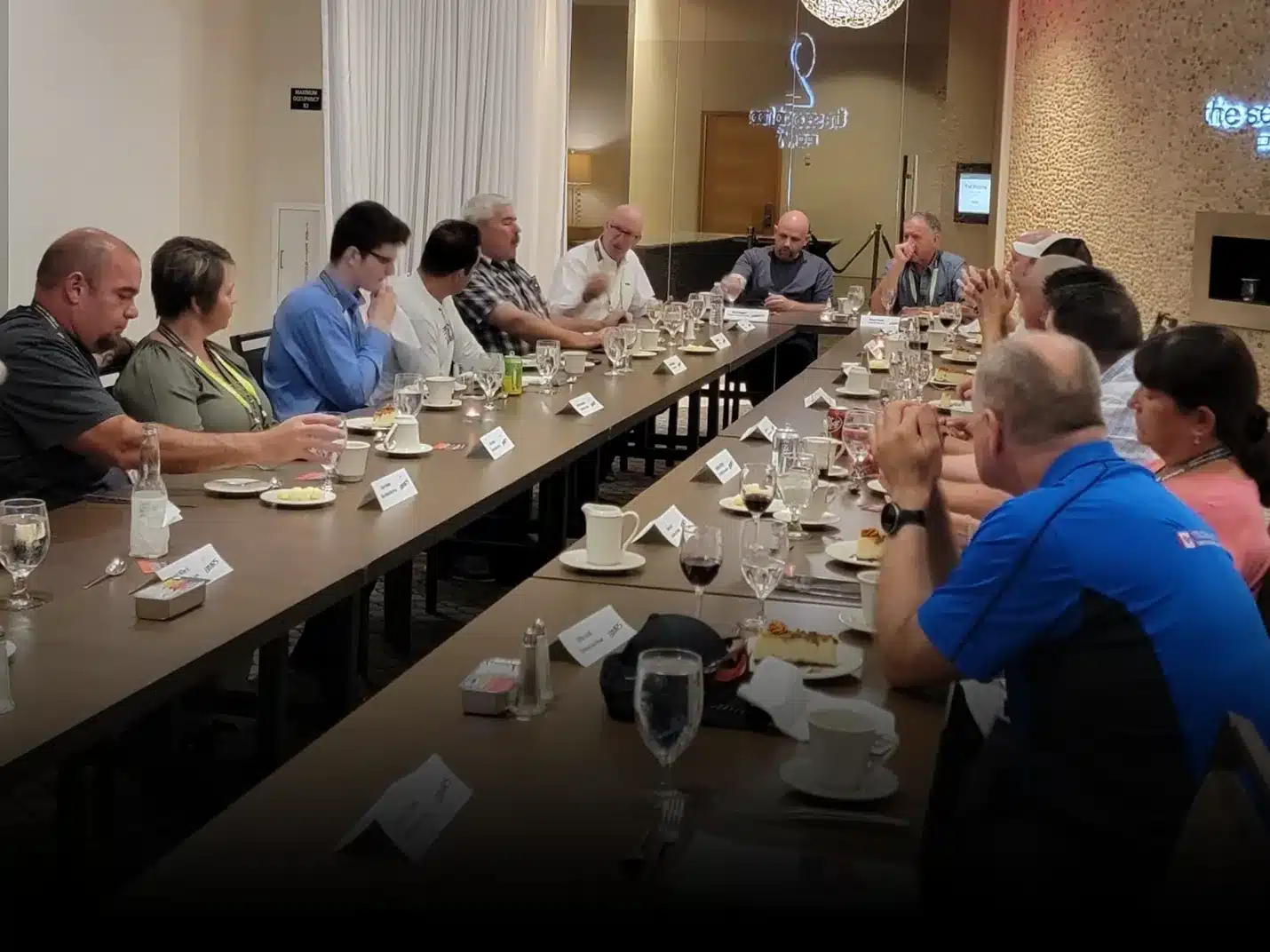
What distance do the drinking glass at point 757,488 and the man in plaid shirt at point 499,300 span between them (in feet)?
10.5

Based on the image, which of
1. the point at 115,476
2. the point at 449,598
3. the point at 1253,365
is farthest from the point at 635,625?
the point at 449,598

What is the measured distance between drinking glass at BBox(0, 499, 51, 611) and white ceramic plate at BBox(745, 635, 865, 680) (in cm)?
111

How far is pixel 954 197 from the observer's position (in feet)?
33.9

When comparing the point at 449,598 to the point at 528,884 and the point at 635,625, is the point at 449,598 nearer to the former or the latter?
the point at 635,625

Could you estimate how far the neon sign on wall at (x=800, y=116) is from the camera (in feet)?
33.9

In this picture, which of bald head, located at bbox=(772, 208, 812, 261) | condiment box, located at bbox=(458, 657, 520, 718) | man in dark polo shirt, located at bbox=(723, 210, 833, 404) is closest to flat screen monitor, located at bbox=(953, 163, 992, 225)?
man in dark polo shirt, located at bbox=(723, 210, 833, 404)

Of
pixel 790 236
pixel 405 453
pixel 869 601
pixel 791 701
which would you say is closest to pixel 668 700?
pixel 791 701

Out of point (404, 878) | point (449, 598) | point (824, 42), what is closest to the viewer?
point (404, 878)

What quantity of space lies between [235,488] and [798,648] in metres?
1.54

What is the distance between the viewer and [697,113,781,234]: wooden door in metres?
10.5

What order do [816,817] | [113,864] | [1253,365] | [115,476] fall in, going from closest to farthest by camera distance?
[816,817], [1253,365], [113,864], [115,476]

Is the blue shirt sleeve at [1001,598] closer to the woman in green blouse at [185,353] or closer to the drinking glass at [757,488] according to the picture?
the drinking glass at [757,488]

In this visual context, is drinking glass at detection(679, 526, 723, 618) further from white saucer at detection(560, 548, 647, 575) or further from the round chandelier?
the round chandelier

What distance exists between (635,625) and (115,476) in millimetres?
1678
